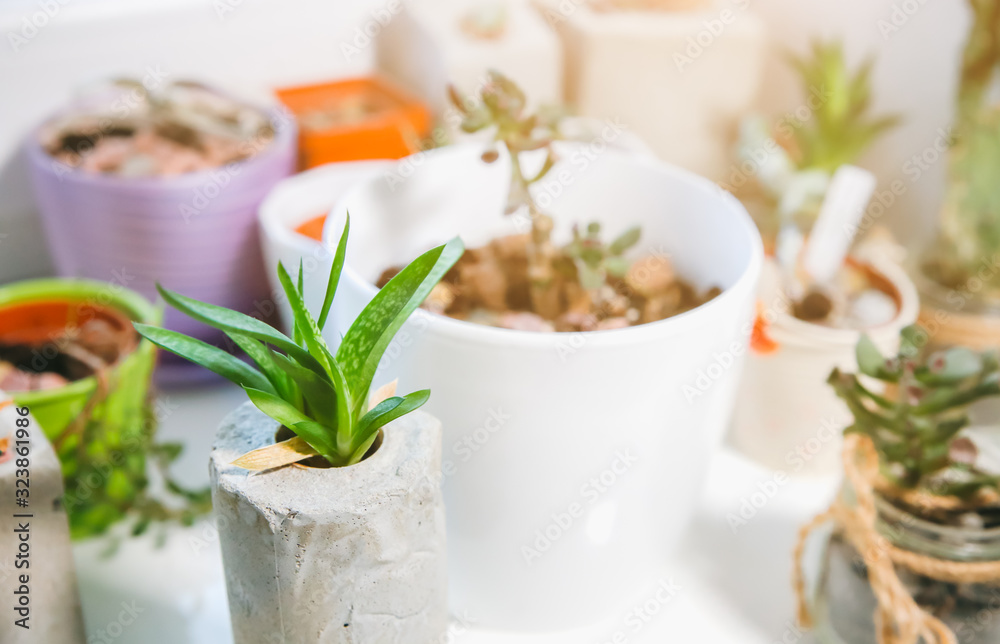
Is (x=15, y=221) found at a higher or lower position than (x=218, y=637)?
higher

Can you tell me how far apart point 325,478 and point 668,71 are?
0.57m

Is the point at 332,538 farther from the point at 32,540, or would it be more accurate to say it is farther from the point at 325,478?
the point at 32,540

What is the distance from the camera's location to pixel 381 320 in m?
0.37

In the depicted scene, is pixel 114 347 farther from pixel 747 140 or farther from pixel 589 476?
pixel 747 140

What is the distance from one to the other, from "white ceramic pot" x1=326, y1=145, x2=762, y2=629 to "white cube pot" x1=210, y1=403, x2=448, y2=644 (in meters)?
0.04

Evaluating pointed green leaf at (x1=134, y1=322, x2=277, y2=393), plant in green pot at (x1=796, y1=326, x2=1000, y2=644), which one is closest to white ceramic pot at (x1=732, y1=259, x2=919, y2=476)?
plant in green pot at (x1=796, y1=326, x2=1000, y2=644)

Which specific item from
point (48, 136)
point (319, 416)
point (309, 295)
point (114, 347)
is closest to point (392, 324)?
point (319, 416)

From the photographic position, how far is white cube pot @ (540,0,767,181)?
0.77 m

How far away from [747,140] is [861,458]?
0.37m

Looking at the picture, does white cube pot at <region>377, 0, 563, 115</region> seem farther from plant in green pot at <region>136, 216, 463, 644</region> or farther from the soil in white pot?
plant in green pot at <region>136, 216, 463, 644</region>

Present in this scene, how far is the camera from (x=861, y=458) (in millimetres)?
479

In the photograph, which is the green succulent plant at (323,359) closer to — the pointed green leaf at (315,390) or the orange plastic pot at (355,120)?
the pointed green leaf at (315,390)

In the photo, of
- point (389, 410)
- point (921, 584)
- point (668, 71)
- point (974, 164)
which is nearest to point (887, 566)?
point (921, 584)

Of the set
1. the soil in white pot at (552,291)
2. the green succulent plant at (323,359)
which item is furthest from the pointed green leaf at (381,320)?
the soil in white pot at (552,291)
